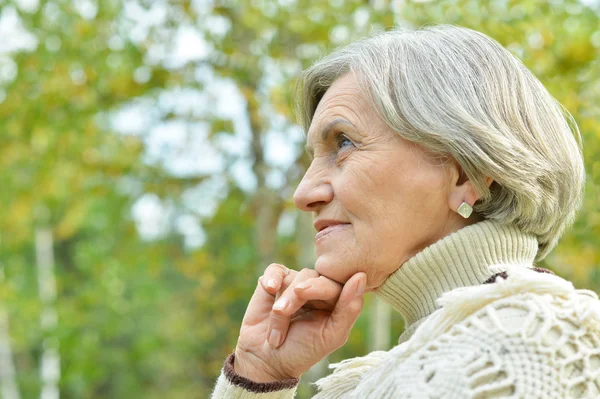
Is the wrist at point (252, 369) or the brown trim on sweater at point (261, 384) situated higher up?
the wrist at point (252, 369)

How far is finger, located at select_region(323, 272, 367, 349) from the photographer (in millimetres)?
2062

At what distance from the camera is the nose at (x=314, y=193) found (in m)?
2.14

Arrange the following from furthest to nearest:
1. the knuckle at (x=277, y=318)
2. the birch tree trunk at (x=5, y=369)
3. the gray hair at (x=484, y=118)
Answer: the birch tree trunk at (x=5, y=369) → the knuckle at (x=277, y=318) → the gray hair at (x=484, y=118)

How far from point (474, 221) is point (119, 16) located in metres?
6.64

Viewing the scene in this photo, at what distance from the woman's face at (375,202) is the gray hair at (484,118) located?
0.17ft

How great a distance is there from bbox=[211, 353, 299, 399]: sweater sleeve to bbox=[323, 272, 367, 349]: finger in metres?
0.21

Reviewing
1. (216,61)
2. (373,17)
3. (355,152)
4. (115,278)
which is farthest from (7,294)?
(355,152)

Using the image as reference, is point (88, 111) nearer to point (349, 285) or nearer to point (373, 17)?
point (373, 17)

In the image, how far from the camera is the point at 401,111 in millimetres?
2031

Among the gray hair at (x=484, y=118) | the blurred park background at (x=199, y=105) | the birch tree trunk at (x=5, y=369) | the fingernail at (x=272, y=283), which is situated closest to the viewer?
the gray hair at (x=484, y=118)

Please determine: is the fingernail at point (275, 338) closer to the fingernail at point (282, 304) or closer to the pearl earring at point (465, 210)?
the fingernail at point (282, 304)

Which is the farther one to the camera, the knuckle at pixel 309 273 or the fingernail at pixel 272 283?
the fingernail at pixel 272 283

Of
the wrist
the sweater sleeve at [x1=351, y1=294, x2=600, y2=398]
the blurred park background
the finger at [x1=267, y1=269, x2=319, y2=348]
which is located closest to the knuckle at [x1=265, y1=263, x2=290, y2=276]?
the finger at [x1=267, y1=269, x2=319, y2=348]

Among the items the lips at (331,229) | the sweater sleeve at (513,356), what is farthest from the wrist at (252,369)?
the sweater sleeve at (513,356)
